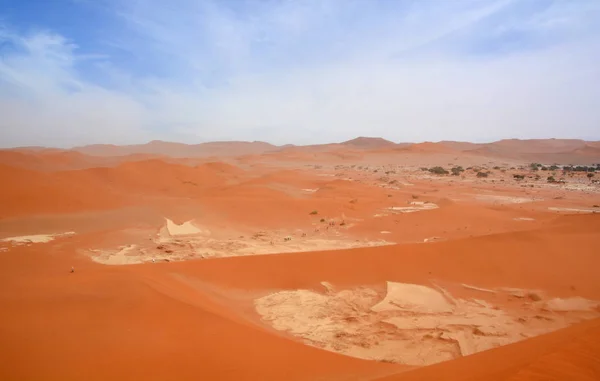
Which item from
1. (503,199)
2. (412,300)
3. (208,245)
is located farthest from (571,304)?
(503,199)

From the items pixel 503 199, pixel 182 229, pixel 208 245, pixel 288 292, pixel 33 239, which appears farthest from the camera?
pixel 503 199

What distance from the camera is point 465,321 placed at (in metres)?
6.23

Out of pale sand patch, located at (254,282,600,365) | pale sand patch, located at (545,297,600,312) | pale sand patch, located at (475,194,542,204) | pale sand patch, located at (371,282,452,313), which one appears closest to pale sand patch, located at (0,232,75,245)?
pale sand patch, located at (254,282,600,365)

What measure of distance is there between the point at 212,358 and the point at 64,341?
1817 mm

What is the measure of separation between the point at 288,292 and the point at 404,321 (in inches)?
96.8

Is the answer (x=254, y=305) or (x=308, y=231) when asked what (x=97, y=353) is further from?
(x=308, y=231)

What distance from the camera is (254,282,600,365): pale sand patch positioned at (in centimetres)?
534

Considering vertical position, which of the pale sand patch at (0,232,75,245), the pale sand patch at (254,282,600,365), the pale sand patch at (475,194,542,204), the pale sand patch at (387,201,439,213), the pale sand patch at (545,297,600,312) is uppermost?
the pale sand patch at (475,194,542,204)

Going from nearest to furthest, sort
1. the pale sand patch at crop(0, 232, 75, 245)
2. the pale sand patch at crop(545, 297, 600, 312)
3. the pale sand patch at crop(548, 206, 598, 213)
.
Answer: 1. the pale sand patch at crop(545, 297, 600, 312)
2. the pale sand patch at crop(0, 232, 75, 245)
3. the pale sand patch at crop(548, 206, 598, 213)

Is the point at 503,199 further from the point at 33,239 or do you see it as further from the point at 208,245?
the point at 33,239

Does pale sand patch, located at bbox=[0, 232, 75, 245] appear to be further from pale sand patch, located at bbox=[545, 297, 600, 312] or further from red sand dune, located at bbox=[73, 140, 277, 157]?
red sand dune, located at bbox=[73, 140, 277, 157]

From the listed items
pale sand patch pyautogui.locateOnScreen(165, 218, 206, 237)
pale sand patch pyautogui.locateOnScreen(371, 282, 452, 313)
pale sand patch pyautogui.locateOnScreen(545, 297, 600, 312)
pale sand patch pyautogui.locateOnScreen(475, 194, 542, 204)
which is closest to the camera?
pale sand patch pyautogui.locateOnScreen(545, 297, 600, 312)

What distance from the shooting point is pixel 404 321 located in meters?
6.22

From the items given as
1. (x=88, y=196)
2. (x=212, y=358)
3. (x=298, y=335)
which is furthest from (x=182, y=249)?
(x=88, y=196)
